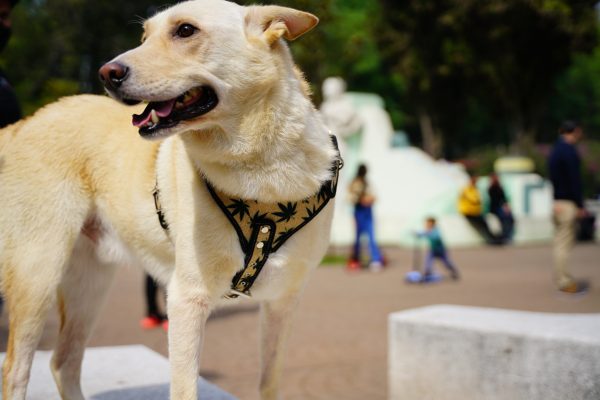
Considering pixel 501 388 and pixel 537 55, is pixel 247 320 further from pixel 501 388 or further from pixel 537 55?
pixel 537 55

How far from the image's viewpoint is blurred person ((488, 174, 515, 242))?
730 inches

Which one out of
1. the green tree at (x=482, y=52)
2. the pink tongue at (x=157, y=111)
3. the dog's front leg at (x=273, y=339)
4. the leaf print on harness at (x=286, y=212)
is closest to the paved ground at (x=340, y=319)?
the dog's front leg at (x=273, y=339)

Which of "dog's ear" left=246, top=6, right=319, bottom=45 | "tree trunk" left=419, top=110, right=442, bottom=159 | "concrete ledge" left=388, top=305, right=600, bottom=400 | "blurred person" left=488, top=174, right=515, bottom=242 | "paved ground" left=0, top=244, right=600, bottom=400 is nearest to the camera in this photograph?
"dog's ear" left=246, top=6, right=319, bottom=45

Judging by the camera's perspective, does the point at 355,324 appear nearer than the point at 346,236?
Yes

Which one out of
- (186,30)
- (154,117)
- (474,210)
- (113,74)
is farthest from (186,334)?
(474,210)

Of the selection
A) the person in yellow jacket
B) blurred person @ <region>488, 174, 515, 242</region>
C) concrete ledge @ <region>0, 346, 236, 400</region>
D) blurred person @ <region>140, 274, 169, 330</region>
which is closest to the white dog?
concrete ledge @ <region>0, 346, 236, 400</region>

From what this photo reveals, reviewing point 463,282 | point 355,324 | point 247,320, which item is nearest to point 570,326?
point 355,324

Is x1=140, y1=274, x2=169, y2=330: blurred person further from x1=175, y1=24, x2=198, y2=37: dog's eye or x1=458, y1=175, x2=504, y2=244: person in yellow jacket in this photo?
x1=458, y1=175, x2=504, y2=244: person in yellow jacket

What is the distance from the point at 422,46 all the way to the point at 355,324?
1168 inches

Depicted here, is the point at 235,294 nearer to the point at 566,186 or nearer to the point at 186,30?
the point at 186,30

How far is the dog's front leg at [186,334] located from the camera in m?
2.89

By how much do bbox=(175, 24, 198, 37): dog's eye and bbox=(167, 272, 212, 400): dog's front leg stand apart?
1015mm

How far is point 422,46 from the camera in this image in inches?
1403

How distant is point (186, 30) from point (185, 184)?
2.25 ft
